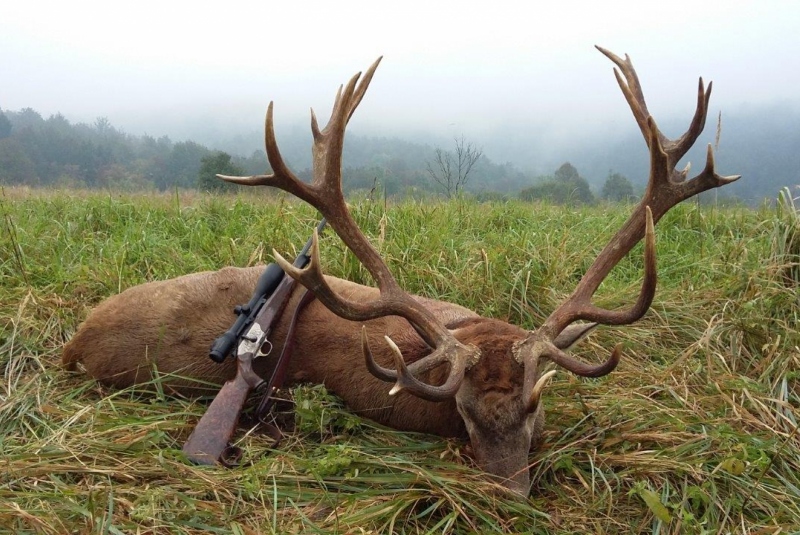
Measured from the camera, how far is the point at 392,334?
3145mm

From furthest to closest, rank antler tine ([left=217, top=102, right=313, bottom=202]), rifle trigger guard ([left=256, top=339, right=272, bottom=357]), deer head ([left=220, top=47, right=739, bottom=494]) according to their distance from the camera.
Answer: rifle trigger guard ([left=256, top=339, right=272, bottom=357])
antler tine ([left=217, top=102, right=313, bottom=202])
deer head ([left=220, top=47, right=739, bottom=494])

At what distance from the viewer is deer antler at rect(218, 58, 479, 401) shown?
2.51 metres

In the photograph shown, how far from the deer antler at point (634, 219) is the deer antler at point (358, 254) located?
1.08 feet

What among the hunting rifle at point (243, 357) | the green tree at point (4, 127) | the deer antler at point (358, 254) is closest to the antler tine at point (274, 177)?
the deer antler at point (358, 254)

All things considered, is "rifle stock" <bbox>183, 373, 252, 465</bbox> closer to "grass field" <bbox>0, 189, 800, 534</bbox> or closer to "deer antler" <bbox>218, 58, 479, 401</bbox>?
"grass field" <bbox>0, 189, 800, 534</bbox>

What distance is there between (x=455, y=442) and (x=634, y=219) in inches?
52.0

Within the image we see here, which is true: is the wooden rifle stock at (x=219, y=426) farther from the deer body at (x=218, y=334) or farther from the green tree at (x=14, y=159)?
the green tree at (x=14, y=159)

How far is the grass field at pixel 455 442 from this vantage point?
2.23 m

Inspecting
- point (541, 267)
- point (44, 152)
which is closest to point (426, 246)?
point (541, 267)

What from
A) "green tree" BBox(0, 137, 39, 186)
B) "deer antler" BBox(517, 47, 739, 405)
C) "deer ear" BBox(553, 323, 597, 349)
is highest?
"deer antler" BBox(517, 47, 739, 405)

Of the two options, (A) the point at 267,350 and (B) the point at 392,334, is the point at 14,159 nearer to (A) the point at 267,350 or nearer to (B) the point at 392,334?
(A) the point at 267,350

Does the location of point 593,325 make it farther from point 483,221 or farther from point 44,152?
point 44,152

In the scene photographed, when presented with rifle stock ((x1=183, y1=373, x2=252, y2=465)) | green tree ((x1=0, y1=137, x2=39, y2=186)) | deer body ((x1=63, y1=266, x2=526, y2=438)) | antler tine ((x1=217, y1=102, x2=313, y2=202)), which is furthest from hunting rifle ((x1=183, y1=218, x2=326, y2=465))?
Answer: green tree ((x1=0, y1=137, x2=39, y2=186))

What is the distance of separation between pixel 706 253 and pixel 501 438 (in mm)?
3132
